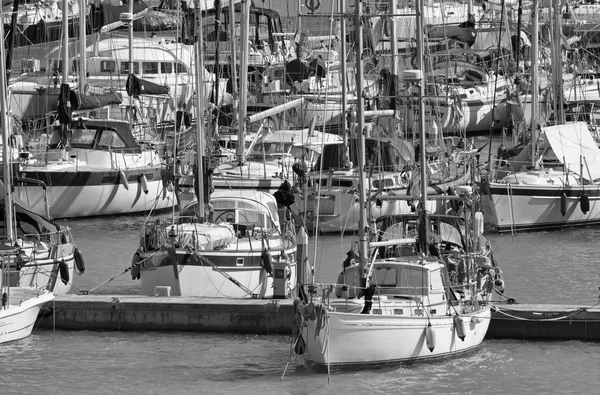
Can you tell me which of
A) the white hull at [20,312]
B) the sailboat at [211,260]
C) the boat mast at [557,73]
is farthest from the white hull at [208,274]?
the boat mast at [557,73]

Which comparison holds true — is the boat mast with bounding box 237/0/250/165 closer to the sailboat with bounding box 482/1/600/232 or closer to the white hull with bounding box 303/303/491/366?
the sailboat with bounding box 482/1/600/232

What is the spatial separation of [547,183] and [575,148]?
6.43 feet

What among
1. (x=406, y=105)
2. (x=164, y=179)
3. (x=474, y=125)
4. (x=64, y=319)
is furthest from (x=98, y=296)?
(x=474, y=125)

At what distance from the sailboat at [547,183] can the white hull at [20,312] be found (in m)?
15.5

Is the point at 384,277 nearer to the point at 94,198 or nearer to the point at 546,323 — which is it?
the point at 546,323

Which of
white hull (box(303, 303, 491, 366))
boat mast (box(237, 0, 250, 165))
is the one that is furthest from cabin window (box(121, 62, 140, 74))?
white hull (box(303, 303, 491, 366))

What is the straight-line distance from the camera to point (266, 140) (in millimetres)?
43469

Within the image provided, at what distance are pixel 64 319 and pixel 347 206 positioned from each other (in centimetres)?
1210

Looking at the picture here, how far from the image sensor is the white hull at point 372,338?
23922 millimetres

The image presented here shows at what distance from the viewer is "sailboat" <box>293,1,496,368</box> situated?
2406cm

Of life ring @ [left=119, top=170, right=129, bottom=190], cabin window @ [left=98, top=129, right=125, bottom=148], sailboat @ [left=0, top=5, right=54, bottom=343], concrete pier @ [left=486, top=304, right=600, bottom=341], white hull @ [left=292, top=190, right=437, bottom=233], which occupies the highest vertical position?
cabin window @ [left=98, top=129, right=125, bottom=148]

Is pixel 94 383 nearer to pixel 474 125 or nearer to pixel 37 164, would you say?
pixel 37 164

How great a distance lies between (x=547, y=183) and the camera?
3975cm

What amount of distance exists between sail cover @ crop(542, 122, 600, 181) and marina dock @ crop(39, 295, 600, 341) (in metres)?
13.9
